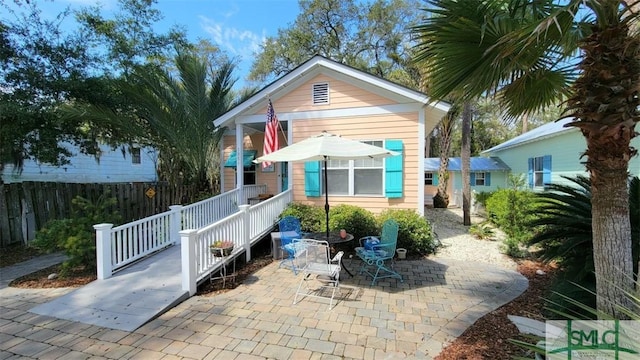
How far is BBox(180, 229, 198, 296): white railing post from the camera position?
174 inches

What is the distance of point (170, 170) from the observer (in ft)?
34.2

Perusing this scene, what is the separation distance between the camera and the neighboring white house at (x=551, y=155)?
1027 centimetres

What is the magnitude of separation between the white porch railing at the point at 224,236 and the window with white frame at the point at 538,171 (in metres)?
12.1

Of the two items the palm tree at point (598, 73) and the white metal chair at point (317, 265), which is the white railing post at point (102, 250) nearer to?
the white metal chair at point (317, 265)

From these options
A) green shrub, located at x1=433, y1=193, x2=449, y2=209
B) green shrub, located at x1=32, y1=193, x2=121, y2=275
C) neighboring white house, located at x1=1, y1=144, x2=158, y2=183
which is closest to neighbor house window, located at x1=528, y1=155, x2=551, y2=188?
green shrub, located at x1=433, y1=193, x2=449, y2=209

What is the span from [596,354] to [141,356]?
3708mm

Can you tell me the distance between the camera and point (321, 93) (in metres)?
8.61

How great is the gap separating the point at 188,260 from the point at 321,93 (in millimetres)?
5971

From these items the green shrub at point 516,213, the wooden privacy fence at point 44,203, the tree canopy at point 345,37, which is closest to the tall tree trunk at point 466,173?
the green shrub at point 516,213

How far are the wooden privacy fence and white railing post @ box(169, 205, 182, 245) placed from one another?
4.35 ft

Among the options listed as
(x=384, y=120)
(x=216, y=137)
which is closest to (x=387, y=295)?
(x=384, y=120)

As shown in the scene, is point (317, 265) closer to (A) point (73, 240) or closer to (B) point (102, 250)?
(B) point (102, 250)

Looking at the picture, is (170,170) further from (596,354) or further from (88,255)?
(596,354)

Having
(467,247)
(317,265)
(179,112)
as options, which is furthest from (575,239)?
(179,112)
